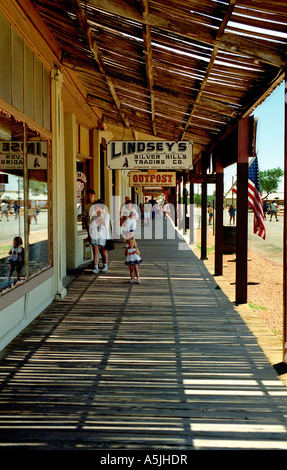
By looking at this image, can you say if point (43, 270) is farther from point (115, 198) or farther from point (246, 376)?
point (115, 198)

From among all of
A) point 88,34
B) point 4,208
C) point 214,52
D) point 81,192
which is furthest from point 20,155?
point 81,192

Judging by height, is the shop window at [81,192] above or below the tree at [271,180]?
below

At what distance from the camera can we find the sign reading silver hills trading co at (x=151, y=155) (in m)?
8.55

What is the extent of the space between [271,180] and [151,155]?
129 metres

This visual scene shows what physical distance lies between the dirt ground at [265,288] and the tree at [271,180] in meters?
119

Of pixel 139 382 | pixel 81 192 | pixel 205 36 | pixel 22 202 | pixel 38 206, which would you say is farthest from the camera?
pixel 81 192

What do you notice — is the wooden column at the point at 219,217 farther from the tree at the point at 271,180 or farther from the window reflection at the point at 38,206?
the tree at the point at 271,180

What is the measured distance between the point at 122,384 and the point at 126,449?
3.22ft

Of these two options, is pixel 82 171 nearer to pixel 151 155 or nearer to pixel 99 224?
pixel 99 224

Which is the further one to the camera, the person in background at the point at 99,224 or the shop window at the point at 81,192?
the shop window at the point at 81,192

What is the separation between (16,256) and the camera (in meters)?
5.33

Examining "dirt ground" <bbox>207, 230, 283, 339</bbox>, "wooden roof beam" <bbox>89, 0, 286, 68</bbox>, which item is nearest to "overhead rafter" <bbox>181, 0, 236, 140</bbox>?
"wooden roof beam" <bbox>89, 0, 286, 68</bbox>


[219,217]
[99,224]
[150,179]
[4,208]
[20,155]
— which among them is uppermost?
[150,179]

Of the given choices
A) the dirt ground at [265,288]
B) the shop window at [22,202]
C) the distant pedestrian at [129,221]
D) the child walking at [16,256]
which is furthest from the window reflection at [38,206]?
the dirt ground at [265,288]
